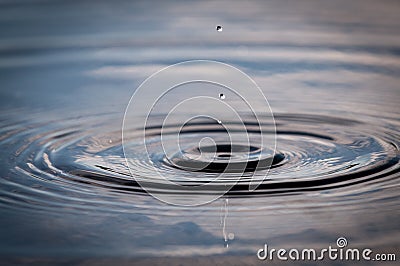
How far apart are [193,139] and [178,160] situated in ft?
0.88

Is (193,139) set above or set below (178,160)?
above

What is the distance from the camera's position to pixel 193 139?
3.07 metres

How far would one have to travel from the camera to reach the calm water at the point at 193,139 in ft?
7.34

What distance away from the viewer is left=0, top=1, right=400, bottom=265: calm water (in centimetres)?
224

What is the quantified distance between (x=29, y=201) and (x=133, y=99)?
120cm

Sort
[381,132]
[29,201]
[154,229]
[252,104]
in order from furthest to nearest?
[252,104] → [381,132] → [29,201] → [154,229]

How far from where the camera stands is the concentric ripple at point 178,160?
8.36ft

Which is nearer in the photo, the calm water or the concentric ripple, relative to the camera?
the calm water

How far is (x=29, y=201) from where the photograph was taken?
2.48 meters

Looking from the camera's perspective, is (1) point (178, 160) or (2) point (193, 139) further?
(2) point (193, 139)

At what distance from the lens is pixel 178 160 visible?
9.25ft

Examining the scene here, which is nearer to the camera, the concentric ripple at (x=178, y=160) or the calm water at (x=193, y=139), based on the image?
the calm water at (x=193, y=139)

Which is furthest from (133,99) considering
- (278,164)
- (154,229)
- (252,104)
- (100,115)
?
(154,229)

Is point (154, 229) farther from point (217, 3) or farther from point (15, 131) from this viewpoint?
point (217, 3)
